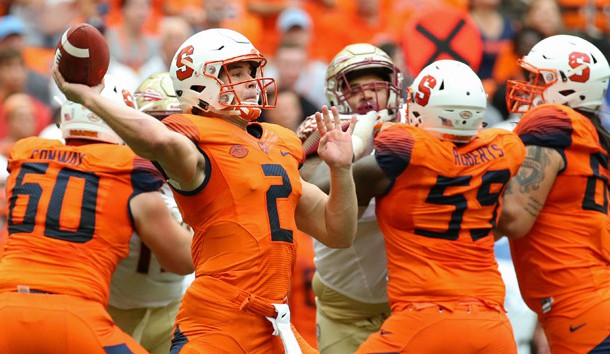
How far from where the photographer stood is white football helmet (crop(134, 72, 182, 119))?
7.42 metres

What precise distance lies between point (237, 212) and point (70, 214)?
1313mm

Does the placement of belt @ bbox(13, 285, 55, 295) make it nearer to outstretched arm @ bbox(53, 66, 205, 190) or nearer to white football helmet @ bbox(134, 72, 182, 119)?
outstretched arm @ bbox(53, 66, 205, 190)

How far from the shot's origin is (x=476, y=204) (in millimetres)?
6328

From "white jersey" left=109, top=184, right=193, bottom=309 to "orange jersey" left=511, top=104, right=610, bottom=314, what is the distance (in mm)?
2169

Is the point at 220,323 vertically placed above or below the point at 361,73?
below

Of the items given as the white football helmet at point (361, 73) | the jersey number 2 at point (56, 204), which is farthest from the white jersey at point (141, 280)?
the white football helmet at point (361, 73)

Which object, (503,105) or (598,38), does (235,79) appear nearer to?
(503,105)

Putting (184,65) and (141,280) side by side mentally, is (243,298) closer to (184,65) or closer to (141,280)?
(184,65)

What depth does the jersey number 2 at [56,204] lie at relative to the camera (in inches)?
251

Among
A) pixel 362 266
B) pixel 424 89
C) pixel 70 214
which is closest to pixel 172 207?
pixel 70 214

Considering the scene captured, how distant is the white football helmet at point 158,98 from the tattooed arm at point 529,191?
7.07 feet

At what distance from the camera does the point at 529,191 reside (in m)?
6.75

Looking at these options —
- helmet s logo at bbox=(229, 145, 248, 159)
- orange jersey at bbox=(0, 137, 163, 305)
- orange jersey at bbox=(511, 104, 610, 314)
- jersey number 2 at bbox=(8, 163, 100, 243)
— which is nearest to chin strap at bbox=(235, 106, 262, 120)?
helmet s logo at bbox=(229, 145, 248, 159)

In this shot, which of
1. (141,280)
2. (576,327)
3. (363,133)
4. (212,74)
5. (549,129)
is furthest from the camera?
(141,280)
